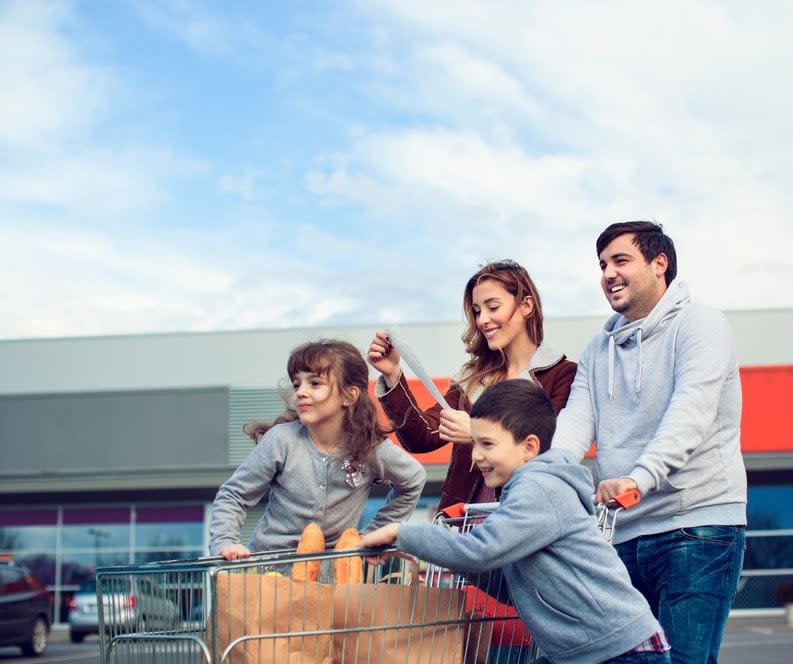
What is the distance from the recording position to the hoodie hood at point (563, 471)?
10.1ft

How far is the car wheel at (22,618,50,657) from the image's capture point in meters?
18.7

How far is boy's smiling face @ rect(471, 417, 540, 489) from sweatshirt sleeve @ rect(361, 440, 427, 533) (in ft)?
3.62

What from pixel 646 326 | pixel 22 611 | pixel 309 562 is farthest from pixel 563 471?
pixel 22 611

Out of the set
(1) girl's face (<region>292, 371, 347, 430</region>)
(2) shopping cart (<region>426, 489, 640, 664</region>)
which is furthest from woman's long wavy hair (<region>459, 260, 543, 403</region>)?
(2) shopping cart (<region>426, 489, 640, 664</region>)

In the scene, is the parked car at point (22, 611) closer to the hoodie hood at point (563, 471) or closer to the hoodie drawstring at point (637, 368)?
the hoodie drawstring at point (637, 368)

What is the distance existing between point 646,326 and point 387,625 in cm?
132

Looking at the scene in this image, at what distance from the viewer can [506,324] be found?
13.9 ft

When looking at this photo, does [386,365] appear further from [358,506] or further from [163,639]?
[163,639]

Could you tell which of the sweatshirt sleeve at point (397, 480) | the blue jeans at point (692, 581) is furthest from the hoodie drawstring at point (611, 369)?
the sweatshirt sleeve at point (397, 480)

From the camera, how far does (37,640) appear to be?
Result: 62.0 ft

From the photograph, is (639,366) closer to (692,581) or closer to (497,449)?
(692,581)

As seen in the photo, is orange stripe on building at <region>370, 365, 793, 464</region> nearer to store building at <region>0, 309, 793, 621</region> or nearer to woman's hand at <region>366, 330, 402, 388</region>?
store building at <region>0, 309, 793, 621</region>

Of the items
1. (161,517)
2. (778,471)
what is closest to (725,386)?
(778,471)

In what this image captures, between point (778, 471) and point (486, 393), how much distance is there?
23169mm
